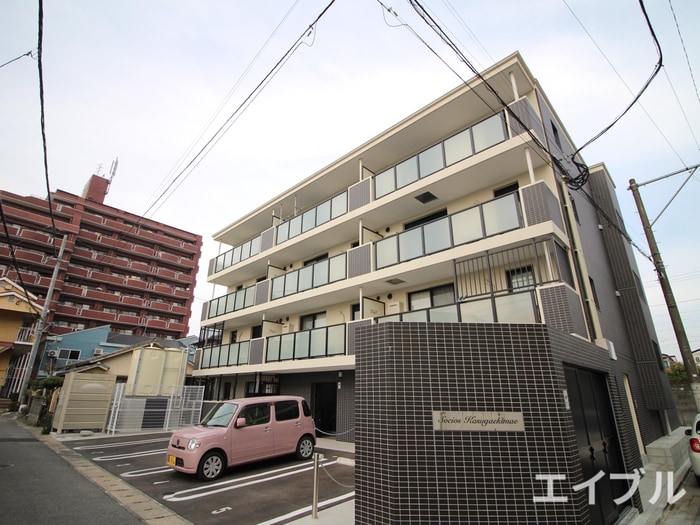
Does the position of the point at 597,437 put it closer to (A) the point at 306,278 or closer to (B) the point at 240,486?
(B) the point at 240,486

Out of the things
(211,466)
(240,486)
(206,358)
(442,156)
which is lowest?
(240,486)

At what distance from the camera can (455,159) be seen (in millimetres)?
10844

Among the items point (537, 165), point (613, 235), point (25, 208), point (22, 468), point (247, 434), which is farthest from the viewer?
point (25, 208)

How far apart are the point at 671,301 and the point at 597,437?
5.69 metres

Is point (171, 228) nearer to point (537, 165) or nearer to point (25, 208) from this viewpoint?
point (25, 208)

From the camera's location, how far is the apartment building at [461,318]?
379cm

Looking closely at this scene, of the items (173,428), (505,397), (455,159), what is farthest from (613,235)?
(173,428)

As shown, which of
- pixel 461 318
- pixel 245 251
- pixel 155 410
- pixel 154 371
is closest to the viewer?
pixel 461 318

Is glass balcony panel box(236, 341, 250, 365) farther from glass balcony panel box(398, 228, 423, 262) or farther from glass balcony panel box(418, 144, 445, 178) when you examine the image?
glass balcony panel box(418, 144, 445, 178)

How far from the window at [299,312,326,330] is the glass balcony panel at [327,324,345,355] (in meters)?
2.56

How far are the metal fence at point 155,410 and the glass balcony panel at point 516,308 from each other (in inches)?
588

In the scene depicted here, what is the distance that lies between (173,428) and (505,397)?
16.6m

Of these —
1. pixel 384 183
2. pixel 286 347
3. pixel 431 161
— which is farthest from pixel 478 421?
pixel 286 347

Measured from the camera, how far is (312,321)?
15867 millimetres
